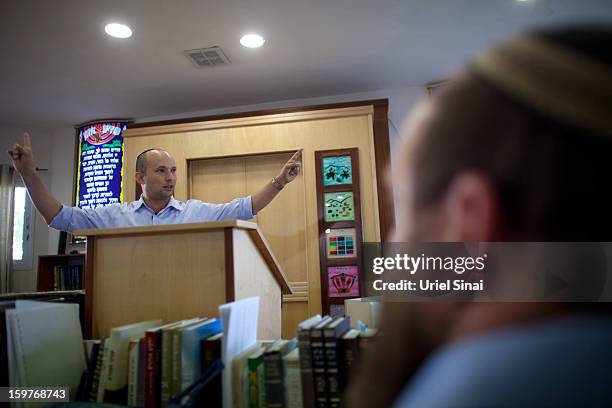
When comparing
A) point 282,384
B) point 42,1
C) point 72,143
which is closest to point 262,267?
point 282,384

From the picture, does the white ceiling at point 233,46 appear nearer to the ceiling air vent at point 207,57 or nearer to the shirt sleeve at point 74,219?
the ceiling air vent at point 207,57

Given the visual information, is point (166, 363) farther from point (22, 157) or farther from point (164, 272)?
point (22, 157)

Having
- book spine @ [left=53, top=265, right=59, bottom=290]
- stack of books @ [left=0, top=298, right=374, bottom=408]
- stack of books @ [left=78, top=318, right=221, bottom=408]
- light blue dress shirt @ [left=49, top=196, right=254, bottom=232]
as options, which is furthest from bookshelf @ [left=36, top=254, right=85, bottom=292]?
stack of books @ [left=78, top=318, right=221, bottom=408]

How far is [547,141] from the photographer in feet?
0.89

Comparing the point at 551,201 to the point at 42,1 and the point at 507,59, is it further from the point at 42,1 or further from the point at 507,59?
the point at 42,1

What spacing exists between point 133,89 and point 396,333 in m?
3.73

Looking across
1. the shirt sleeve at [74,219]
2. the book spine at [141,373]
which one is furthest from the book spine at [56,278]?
the book spine at [141,373]

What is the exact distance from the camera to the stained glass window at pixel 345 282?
3.18 m

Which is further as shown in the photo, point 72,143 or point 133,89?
point 72,143

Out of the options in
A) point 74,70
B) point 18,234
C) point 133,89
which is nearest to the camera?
point 74,70

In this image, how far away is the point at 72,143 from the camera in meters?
4.32

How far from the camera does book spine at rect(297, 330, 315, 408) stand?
3.03ft

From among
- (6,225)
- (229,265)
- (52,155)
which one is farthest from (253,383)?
(52,155)

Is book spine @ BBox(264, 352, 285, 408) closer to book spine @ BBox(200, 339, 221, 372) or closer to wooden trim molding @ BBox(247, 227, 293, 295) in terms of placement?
book spine @ BBox(200, 339, 221, 372)
